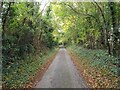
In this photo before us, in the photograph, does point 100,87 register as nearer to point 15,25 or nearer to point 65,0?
point 15,25

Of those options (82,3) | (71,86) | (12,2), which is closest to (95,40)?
(82,3)

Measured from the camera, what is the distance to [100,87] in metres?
10.2

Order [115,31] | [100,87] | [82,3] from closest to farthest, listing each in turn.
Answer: [100,87] < [115,31] < [82,3]

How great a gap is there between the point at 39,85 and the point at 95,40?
746 inches

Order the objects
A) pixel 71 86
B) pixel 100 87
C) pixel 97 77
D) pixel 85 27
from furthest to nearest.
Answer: pixel 85 27, pixel 97 77, pixel 71 86, pixel 100 87

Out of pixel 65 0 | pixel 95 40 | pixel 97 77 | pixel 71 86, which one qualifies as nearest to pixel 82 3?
pixel 65 0

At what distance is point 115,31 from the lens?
14195mm

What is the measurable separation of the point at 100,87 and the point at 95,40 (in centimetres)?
1930

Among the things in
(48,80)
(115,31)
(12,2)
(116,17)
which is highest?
(12,2)

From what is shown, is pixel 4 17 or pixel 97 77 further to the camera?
pixel 4 17

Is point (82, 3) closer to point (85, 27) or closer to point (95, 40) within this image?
point (85, 27)

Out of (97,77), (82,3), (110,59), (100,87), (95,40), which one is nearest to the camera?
(100,87)

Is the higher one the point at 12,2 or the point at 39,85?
the point at 12,2

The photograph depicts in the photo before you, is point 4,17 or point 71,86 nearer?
point 71,86
